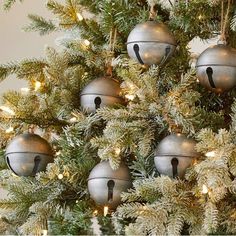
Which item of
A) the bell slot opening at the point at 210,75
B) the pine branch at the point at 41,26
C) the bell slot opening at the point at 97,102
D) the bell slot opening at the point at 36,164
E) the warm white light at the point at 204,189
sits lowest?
the warm white light at the point at 204,189

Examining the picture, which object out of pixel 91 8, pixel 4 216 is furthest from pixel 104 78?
pixel 4 216

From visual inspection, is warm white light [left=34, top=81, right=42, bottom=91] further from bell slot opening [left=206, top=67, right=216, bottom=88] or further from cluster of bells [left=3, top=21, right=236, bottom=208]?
bell slot opening [left=206, top=67, right=216, bottom=88]

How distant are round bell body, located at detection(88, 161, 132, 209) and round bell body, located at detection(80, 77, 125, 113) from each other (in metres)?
0.09

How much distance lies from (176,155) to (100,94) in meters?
0.16

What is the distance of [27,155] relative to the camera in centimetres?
83

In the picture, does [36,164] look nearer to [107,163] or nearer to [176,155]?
[107,163]

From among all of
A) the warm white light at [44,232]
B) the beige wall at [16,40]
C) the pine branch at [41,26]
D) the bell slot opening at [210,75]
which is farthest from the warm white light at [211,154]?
the beige wall at [16,40]

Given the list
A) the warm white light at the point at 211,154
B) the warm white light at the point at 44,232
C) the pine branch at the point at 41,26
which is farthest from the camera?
the pine branch at the point at 41,26

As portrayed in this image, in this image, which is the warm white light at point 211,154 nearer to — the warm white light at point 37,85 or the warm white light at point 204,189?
the warm white light at point 204,189

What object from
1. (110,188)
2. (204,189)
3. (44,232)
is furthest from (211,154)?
(44,232)

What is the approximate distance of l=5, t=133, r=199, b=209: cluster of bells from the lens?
28.6 inches

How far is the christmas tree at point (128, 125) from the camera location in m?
0.70

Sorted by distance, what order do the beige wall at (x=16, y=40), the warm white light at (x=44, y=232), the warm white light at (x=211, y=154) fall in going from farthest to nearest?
1. the beige wall at (x=16, y=40)
2. the warm white light at (x=44, y=232)
3. the warm white light at (x=211, y=154)

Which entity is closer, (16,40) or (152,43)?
(152,43)
